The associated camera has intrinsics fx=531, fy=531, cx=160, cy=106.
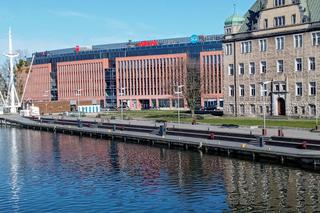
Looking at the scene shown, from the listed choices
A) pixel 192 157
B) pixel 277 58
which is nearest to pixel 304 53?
pixel 277 58

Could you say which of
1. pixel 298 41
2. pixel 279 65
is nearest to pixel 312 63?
pixel 298 41

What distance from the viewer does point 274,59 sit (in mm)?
97750

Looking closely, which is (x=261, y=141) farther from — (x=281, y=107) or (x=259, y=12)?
(x=259, y=12)

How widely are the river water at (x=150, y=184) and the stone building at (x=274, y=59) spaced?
37840mm

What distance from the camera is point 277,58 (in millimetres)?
97312

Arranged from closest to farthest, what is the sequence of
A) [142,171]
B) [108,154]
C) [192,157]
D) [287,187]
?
1. [287,187]
2. [142,171]
3. [192,157]
4. [108,154]

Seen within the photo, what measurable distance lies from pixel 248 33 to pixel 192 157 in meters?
49.1

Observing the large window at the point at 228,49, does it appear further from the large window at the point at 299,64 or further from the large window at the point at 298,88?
the large window at the point at 298,88

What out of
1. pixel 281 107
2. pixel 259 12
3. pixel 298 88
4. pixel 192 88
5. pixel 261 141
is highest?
pixel 259 12

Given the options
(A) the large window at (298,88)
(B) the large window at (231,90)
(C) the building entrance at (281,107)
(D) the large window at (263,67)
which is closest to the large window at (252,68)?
(D) the large window at (263,67)

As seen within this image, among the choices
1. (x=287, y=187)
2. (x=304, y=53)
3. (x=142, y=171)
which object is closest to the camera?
(x=287, y=187)

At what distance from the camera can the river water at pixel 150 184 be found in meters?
36.4

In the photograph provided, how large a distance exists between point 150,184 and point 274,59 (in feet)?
197

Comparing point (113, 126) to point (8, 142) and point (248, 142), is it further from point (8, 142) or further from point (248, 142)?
point (248, 142)
